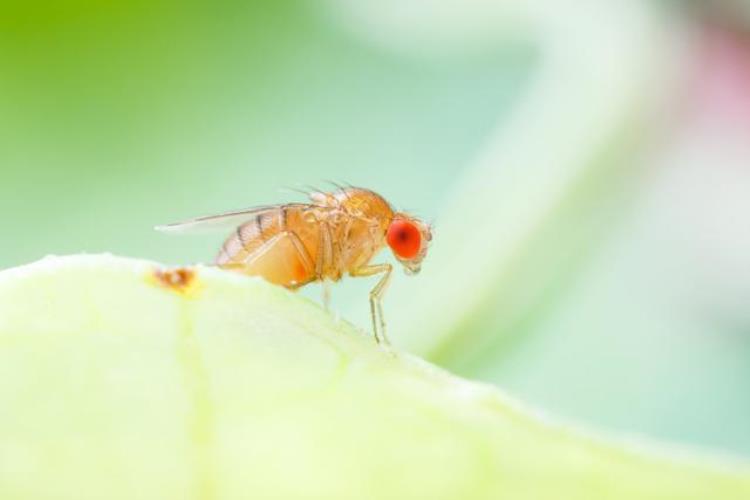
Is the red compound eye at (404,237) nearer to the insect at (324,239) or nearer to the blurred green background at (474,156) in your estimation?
the insect at (324,239)

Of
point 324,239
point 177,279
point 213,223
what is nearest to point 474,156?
point 324,239

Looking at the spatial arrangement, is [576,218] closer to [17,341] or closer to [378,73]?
[378,73]

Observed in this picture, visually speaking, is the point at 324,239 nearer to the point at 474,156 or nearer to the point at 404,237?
the point at 404,237

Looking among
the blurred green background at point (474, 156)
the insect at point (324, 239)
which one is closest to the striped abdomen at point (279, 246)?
the insect at point (324, 239)

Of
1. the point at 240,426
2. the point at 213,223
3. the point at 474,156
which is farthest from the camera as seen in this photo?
the point at 474,156


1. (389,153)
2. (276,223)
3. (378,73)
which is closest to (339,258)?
(276,223)

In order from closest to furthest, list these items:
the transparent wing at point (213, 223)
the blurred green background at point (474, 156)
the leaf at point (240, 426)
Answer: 1. the leaf at point (240, 426)
2. the transparent wing at point (213, 223)
3. the blurred green background at point (474, 156)
